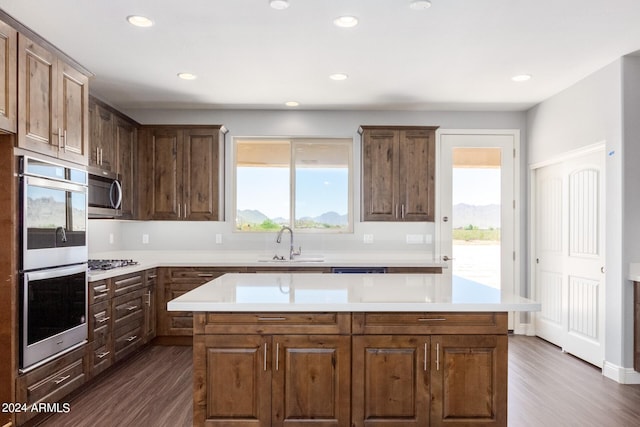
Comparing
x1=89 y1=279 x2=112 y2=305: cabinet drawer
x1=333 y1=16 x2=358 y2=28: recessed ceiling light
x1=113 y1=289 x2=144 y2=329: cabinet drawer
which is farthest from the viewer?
x1=113 y1=289 x2=144 y2=329: cabinet drawer

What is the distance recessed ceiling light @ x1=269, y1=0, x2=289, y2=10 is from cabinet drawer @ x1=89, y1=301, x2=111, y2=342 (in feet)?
8.28

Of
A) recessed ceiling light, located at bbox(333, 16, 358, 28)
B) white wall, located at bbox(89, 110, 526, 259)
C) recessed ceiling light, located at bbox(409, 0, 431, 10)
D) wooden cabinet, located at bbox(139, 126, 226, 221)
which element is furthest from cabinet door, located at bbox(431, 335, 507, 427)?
wooden cabinet, located at bbox(139, 126, 226, 221)

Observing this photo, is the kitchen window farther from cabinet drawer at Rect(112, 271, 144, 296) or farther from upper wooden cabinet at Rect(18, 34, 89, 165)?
upper wooden cabinet at Rect(18, 34, 89, 165)

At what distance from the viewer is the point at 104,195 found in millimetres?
4145

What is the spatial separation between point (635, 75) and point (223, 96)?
12.4 feet

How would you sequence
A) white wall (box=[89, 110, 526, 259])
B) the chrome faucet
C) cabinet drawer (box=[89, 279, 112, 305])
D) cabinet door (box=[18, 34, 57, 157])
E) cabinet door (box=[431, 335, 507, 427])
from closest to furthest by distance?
cabinet door (box=[431, 335, 507, 427]) < cabinet door (box=[18, 34, 57, 157]) < cabinet drawer (box=[89, 279, 112, 305]) < the chrome faucet < white wall (box=[89, 110, 526, 259])

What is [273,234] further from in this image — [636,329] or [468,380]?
[636,329]

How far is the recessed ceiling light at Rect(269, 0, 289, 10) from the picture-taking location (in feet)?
8.80

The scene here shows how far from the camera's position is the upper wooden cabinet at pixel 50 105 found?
8.41 ft

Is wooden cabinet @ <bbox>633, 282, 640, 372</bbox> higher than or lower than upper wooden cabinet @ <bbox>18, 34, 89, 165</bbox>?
lower

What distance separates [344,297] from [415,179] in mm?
2935

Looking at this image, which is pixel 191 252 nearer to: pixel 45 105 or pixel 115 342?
pixel 115 342

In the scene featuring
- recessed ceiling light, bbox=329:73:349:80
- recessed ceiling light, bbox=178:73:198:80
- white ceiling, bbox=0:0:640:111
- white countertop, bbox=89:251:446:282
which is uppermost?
white ceiling, bbox=0:0:640:111

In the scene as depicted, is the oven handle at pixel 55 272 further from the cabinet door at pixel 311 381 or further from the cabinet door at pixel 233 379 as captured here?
the cabinet door at pixel 311 381
